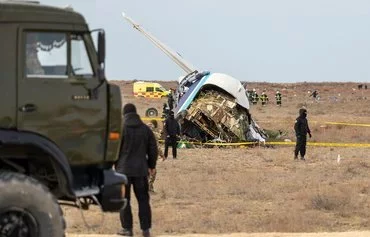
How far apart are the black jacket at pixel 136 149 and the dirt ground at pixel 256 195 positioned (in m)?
2.25

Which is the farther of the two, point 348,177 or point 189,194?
point 348,177

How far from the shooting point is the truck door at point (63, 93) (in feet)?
25.3

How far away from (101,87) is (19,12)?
3.51 feet

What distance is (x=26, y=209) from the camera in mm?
7633

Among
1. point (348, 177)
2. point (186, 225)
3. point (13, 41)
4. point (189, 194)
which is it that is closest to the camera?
point (13, 41)

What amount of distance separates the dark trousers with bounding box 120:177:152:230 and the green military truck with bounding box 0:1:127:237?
2.44 m

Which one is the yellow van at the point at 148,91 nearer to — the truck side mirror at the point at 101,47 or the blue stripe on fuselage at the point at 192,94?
the blue stripe on fuselage at the point at 192,94

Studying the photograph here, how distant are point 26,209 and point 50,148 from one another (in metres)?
0.61

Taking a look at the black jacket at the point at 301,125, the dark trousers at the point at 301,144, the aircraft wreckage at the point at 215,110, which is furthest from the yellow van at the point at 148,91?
the black jacket at the point at 301,125

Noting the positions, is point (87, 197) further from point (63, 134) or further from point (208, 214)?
point (208, 214)

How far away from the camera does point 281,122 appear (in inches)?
1924

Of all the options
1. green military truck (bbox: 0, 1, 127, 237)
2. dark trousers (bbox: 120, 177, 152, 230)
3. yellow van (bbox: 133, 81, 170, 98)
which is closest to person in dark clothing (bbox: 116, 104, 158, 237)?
dark trousers (bbox: 120, 177, 152, 230)

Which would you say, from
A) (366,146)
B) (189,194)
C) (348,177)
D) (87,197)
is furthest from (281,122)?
(87,197)

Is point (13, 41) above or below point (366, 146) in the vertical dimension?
above
